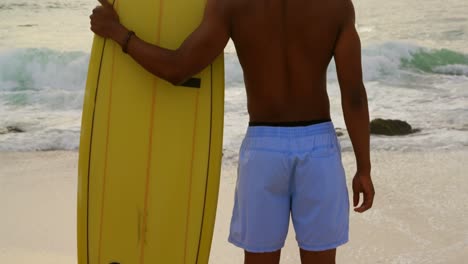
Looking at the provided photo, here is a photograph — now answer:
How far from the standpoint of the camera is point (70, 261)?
3793 millimetres

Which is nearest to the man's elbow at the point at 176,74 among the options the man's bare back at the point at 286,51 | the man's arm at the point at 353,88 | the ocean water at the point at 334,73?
the man's bare back at the point at 286,51

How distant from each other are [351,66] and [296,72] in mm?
162

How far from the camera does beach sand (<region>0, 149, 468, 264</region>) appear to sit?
12.6 feet

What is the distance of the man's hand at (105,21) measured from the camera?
2.47m

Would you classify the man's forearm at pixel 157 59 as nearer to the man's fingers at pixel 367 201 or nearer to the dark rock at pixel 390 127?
the man's fingers at pixel 367 201

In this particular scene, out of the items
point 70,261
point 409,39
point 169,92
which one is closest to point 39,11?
point 409,39

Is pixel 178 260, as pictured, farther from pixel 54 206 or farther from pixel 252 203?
pixel 54 206

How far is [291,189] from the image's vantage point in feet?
7.51

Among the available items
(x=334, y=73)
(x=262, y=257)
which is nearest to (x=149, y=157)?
(x=262, y=257)

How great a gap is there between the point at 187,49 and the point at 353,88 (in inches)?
20.1

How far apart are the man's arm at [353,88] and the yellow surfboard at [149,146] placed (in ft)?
1.84

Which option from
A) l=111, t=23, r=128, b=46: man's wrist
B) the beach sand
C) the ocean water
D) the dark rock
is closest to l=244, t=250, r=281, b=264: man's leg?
l=111, t=23, r=128, b=46: man's wrist

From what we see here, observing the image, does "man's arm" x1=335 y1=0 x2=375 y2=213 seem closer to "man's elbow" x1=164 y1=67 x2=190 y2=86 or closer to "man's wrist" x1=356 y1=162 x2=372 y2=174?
"man's wrist" x1=356 y1=162 x2=372 y2=174

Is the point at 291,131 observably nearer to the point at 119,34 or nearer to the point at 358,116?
the point at 358,116
